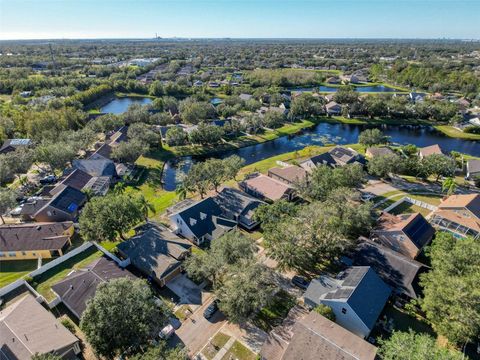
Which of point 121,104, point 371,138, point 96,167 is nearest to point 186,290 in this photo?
point 96,167

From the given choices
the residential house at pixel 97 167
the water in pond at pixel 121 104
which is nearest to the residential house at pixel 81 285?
the residential house at pixel 97 167

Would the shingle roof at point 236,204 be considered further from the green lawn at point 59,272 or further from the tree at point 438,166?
the tree at point 438,166

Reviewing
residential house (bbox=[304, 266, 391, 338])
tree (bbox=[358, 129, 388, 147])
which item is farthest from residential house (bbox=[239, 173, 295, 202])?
tree (bbox=[358, 129, 388, 147])

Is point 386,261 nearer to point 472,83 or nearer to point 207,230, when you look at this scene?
point 207,230

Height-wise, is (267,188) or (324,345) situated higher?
(324,345)

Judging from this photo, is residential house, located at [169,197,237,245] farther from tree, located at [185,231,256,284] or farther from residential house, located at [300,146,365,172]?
residential house, located at [300,146,365,172]

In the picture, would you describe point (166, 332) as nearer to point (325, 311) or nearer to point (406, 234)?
point (325, 311)
